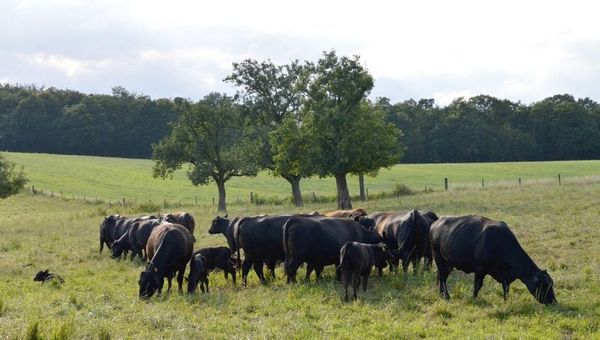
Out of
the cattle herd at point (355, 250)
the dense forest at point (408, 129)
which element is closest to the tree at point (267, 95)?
the cattle herd at point (355, 250)

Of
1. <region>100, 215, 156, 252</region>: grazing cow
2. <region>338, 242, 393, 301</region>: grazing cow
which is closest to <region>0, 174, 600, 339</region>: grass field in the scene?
<region>338, 242, 393, 301</region>: grazing cow

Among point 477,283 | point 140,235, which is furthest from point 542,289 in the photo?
point 140,235

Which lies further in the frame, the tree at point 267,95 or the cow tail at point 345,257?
the tree at point 267,95

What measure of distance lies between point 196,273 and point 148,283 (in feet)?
3.76

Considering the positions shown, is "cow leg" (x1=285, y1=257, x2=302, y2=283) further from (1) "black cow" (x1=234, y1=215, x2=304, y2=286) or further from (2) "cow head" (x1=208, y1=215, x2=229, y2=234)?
(2) "cow head" (x1=208, y1=215, x2=229, y2=234)

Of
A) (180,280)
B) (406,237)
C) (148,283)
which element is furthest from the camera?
(406,237)

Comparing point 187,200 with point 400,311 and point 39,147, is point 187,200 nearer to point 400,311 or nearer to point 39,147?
point 400,311

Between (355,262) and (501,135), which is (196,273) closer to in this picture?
(355,262)

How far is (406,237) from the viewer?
50.3 feet

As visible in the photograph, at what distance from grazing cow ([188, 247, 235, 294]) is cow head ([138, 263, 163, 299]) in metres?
0.78

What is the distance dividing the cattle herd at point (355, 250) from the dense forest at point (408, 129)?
272 feet

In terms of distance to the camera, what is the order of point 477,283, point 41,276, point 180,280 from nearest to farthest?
point 477,283, point 180,280, point 41,276

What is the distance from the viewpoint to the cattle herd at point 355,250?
1203 centimetres

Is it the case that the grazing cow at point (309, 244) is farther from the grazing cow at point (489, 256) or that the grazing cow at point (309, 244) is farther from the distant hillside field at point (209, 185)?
the distant hillside field at point (209, 185)
